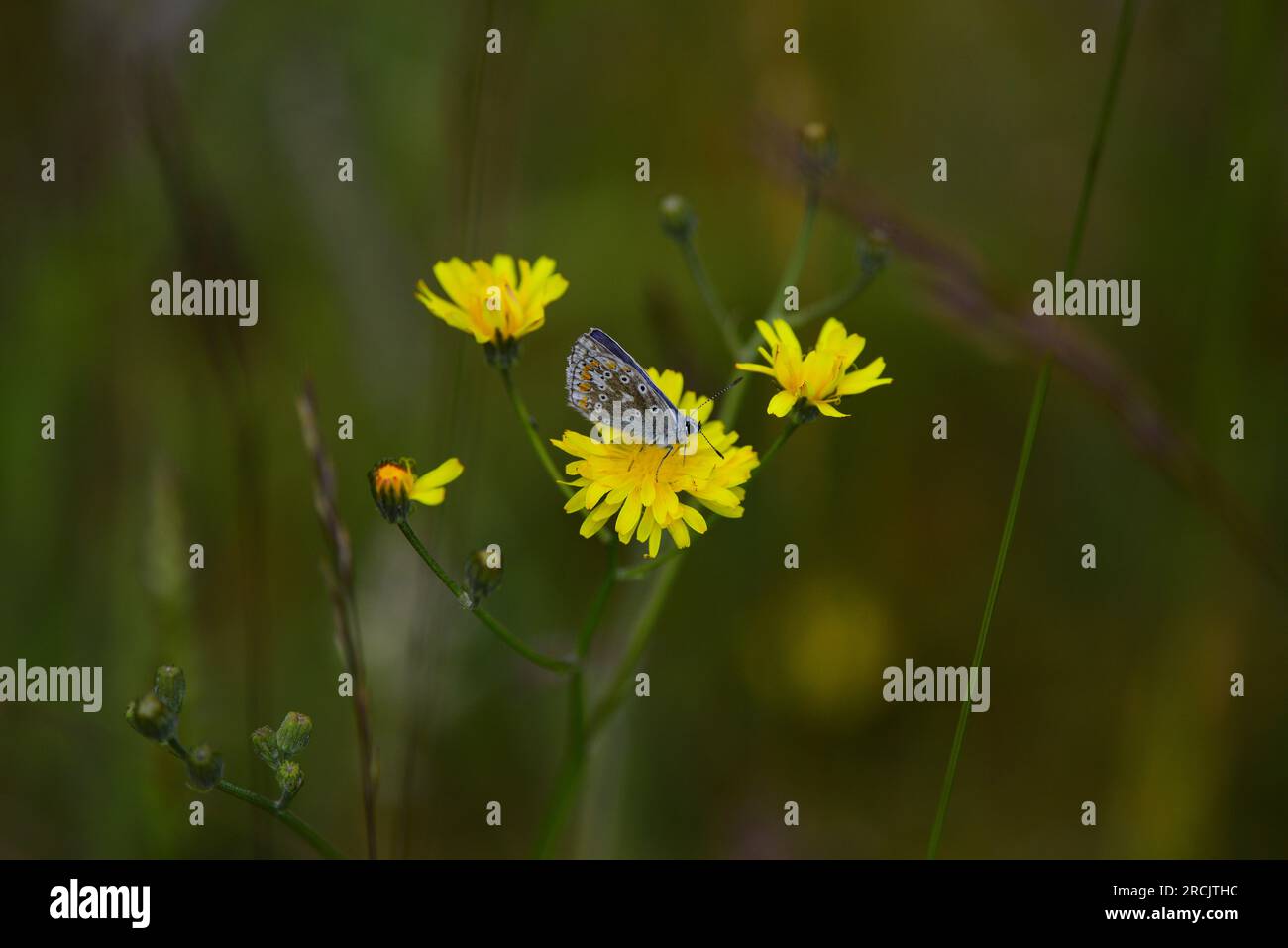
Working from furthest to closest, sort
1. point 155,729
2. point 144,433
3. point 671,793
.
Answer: point 144,433
point 671,793
point 155,729

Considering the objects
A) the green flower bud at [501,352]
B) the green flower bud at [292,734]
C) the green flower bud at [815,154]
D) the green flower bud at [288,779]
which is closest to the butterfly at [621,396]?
the green flower bud at [501,352]

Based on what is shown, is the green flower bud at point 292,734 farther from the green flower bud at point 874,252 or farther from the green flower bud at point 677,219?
the green flower bud at point 874,252

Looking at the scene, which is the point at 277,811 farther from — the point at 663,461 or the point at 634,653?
the point at 663,461

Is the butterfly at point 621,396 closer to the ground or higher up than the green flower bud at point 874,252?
closer to the ground

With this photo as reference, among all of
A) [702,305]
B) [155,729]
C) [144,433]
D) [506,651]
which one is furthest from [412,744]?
[702,305]

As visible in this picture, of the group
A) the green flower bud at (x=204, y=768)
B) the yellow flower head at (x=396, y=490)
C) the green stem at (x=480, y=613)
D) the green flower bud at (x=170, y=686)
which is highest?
the yellow flower head at (x=396, y=490)

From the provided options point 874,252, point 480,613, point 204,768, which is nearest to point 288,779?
point 204,768
